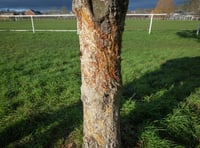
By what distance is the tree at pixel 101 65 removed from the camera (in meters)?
1.29

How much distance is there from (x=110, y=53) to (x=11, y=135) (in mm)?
1803

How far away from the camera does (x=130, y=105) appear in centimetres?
275

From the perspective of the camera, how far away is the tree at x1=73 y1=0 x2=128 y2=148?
129 cm

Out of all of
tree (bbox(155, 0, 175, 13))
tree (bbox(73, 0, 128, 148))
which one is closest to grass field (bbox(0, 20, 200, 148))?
tree (bbox(73, 0, 128, 148))

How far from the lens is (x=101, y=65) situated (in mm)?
1444

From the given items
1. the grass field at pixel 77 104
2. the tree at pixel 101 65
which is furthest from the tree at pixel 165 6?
the tree at pixel 101 65

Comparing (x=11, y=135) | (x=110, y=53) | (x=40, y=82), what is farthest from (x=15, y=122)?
(x=110, y=53)

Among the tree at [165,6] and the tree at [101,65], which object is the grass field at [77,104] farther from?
the tree at [165,6]

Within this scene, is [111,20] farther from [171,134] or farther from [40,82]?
[40,82]

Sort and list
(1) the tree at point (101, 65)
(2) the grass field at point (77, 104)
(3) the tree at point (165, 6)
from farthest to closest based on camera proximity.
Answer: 1. (3) the tree at point (165, 6)
2. (2) the grass field at point (77, 104)
3. (1) the tree at point (101, 65)

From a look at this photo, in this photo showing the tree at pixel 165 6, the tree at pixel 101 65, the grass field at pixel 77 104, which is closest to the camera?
the tree at pixel 101 65

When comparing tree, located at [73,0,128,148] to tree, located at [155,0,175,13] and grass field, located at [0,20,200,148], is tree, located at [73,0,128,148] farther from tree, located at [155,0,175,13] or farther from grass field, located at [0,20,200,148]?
tree, located at [155,0,175,13]

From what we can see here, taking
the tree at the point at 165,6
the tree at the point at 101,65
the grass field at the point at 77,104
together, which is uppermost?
the tree at the point at 165,6

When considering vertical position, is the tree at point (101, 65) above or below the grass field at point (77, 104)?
above
